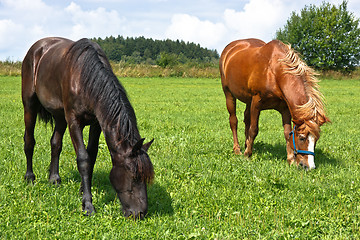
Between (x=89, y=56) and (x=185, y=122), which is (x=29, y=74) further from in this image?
(x=185, y=122)

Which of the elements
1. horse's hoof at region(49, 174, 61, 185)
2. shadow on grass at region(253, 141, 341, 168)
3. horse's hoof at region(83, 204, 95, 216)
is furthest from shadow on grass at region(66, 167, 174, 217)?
shadow on grass at region(253, 141, 341, 168)

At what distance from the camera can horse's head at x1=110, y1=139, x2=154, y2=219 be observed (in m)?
3.51

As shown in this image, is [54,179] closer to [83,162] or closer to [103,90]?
[83,162]

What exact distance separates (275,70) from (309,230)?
328 centimetres

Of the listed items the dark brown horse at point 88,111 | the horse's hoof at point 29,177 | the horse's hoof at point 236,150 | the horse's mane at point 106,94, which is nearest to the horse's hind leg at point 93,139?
the dark brown horse at point 88,111

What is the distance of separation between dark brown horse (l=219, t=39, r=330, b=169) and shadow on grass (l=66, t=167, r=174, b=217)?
2437 millimetres

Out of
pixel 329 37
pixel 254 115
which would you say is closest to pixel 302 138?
pixel 254 115

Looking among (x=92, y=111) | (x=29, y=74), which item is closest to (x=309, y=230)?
(x=92, y=111)

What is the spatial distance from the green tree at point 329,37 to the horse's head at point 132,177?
5208 cm

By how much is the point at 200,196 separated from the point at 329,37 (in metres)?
56.7

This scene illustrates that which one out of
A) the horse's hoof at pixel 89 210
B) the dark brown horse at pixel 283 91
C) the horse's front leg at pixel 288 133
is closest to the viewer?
the horse's hoof at pixel 89 210

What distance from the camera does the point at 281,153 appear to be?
7.20m

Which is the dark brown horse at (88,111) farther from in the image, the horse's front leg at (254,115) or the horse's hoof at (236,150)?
the horse's hoof at (236,150)

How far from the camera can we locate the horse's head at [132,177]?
351 centimetres
